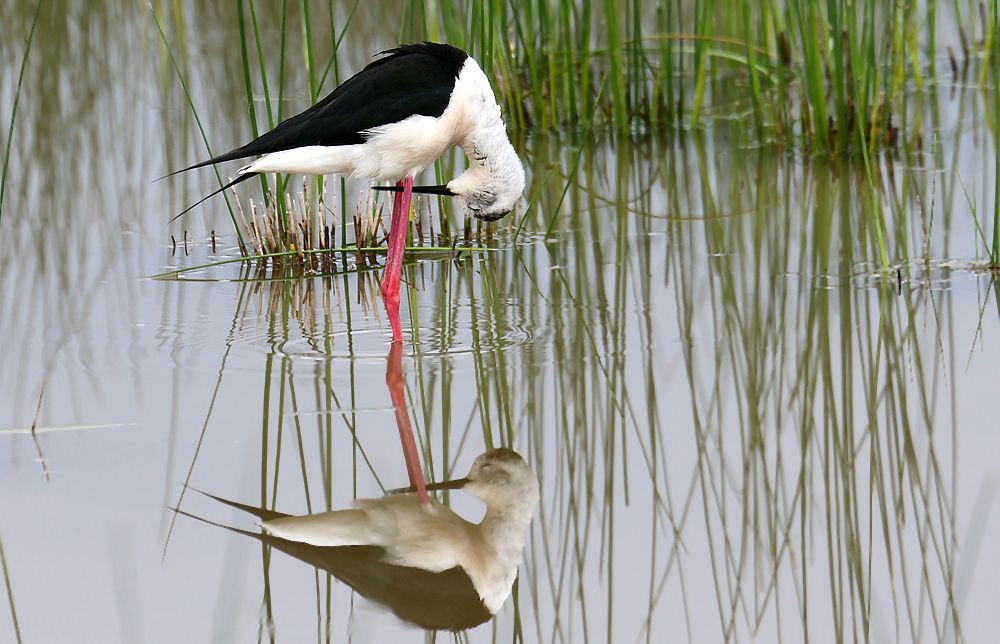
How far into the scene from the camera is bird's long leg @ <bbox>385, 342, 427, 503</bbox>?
333 centimetres

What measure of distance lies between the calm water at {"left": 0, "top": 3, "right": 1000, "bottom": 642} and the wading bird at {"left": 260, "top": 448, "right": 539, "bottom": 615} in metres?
0.05

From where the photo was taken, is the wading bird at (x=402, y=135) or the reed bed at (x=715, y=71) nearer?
the wading bird at (x=402, y=135)

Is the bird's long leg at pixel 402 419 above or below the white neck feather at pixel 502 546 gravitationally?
above

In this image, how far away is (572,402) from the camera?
3.72 meters

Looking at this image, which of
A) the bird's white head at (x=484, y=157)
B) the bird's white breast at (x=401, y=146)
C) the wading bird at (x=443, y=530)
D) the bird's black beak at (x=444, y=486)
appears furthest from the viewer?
the bird's white head at (x=484, y=157)

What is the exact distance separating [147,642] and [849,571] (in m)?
1.22

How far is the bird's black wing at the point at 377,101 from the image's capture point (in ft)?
13.8

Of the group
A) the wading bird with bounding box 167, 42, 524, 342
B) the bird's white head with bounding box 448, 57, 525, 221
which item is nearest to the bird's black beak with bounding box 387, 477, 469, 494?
the wading bird with bounding box 167, 42, 524, 342

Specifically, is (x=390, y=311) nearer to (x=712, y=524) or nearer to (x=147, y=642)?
(x=712, y=524)

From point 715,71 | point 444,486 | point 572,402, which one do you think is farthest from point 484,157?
point 715,71

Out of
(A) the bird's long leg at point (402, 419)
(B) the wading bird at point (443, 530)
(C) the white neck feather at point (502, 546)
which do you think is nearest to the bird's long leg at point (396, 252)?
(A) the bird's long leg at point (402, 419)

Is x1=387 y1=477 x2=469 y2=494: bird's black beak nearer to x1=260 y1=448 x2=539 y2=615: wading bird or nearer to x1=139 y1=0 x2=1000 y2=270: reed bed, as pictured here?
x1=260 y1=448 x2=539 y2=615: wading bird

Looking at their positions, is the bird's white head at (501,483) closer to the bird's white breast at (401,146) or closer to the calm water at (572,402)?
the calm water at (572,402)

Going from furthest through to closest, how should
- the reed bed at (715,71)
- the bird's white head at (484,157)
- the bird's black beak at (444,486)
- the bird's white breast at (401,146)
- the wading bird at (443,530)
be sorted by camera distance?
the reed bed at (715,71), the bird's white head at (484,157), the bird's white breast at (401,146), the bird's black beak at (444,486), the wading bird at (443,530)
